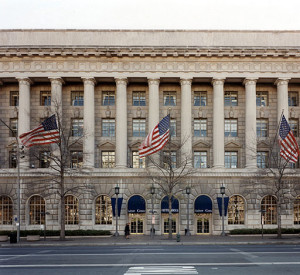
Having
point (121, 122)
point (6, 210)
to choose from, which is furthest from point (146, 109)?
point (6, 210)

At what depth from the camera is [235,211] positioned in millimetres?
48844

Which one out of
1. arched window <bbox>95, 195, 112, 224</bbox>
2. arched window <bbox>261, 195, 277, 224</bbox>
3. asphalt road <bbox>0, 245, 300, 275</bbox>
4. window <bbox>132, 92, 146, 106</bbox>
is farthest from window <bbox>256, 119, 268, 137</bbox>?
asphalt road <bbox>0, 245, 300, 275</bbox>

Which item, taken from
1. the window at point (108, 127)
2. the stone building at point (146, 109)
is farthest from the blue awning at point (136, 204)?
the window at point (108, 127)

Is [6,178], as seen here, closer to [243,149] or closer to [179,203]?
[179,203]

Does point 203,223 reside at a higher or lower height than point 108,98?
lower

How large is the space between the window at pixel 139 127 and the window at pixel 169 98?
362 cm

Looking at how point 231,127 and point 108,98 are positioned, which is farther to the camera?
point 108,98

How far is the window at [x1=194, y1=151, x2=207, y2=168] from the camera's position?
50825mm

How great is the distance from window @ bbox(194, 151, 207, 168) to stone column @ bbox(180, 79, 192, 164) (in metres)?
2.08

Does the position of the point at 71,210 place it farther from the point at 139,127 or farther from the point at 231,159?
the point at 231,159

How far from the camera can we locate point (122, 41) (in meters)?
50.9

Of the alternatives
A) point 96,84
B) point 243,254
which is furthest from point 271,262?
point 96,84

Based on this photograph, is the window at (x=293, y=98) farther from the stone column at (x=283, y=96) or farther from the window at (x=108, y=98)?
the window at (x=108, y=98)

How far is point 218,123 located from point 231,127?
9.65 ft
